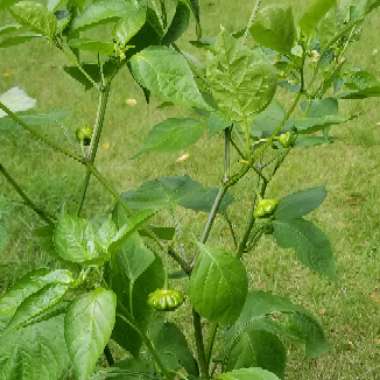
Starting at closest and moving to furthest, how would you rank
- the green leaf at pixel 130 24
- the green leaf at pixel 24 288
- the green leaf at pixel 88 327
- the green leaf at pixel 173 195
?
the green leaf at pixel 88 327
the green leaf at pixel 24 288
the green leaf at pixel 130 24
the green leaf at pixel 173 195

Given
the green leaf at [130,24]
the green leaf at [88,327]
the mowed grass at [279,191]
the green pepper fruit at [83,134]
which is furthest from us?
the mowed grass at [279,191]

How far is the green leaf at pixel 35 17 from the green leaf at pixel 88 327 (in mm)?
352

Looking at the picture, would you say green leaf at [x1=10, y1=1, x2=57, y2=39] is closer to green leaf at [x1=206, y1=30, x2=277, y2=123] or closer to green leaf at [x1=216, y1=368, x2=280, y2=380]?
green leaf at [x1=206, y1=30, x2=277, y2=123]

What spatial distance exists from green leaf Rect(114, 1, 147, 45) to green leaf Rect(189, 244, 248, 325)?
0.31 meters

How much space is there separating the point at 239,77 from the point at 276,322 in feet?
2.34

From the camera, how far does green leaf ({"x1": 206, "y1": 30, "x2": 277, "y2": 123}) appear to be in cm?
78

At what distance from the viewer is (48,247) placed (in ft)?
3.40

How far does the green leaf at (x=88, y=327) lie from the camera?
707mm

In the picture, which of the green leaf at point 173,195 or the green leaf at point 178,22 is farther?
the green leaf at point 173,195

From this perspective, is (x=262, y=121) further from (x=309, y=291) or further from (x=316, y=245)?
(x=309, y=291)

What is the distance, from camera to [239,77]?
79 cm

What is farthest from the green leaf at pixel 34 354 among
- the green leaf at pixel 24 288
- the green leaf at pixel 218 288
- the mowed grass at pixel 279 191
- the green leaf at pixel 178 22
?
the mowed grass at pixel 279 191

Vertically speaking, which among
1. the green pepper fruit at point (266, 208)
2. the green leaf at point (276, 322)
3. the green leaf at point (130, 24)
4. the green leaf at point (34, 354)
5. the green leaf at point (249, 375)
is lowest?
the green leaf at point (276, 322)

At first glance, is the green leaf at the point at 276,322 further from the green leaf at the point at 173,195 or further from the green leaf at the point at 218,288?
the green leaf at the point at 218,288
